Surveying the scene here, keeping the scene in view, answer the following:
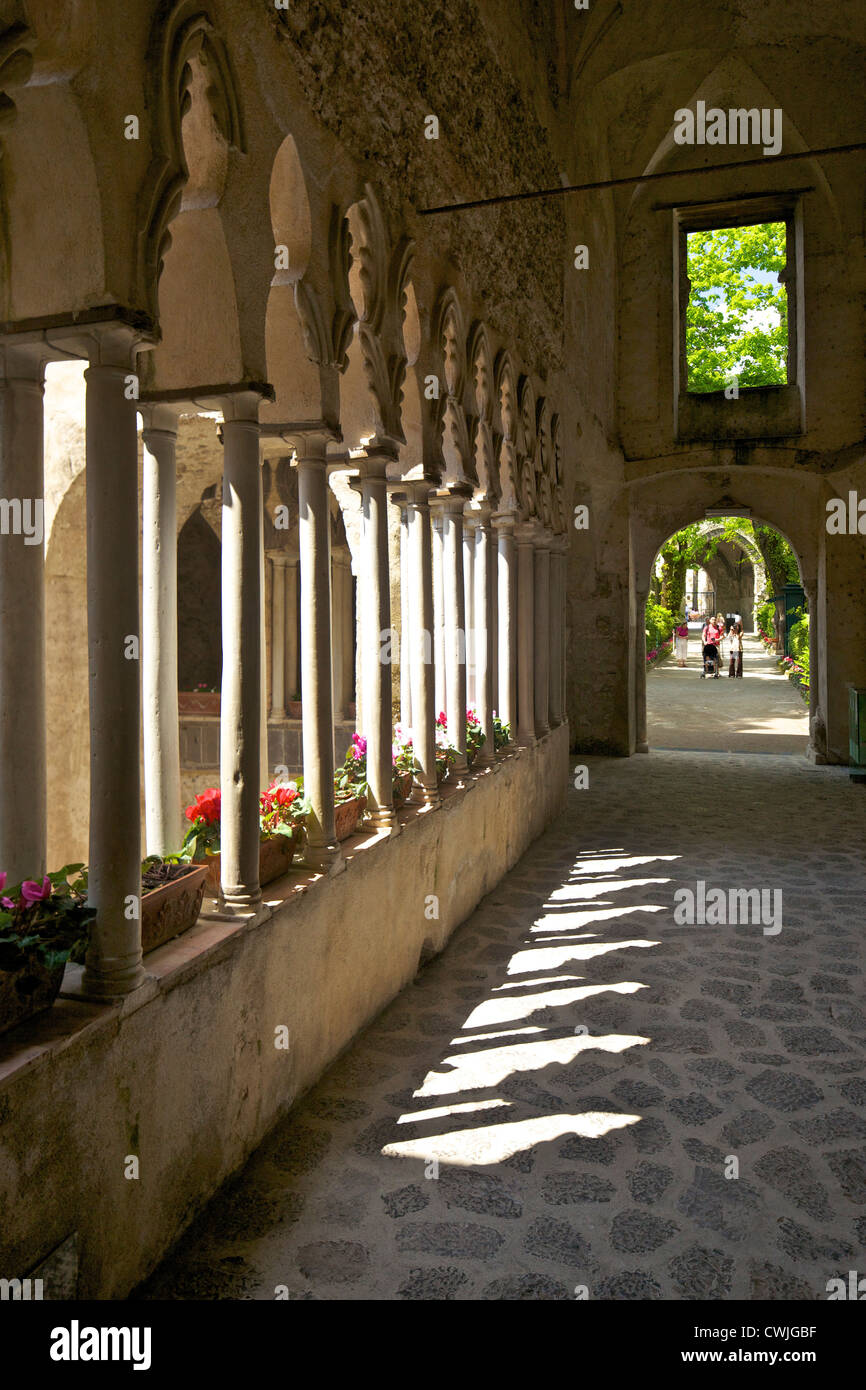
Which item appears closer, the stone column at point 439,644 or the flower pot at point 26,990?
the flower pot at point 26,990

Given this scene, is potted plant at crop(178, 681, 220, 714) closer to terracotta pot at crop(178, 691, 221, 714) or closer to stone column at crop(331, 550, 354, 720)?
terracotta pot at crop(178, 691, 221, 714)

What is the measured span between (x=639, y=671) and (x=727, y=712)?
5.74 m

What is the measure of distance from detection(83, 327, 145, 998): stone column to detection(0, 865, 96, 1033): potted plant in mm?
164

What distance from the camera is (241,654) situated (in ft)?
11.3

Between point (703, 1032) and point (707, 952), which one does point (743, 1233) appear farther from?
point (707, 952)

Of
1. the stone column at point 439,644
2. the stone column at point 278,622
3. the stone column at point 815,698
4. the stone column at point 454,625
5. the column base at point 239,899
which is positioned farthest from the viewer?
the stone column at point 278,622

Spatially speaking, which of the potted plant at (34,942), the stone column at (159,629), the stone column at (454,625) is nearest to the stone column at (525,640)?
the stone column at (454,625)

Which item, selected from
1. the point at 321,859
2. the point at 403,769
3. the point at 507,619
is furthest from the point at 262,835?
the point at 507,619

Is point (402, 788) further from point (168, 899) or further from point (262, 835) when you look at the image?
point (168, 899)

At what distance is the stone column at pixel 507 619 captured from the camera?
7.96 meters

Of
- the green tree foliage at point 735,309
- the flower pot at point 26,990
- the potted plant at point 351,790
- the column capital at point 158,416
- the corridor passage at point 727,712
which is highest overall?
the green tree foliage at point 735,309

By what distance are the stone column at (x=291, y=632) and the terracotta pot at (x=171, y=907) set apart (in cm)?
1014

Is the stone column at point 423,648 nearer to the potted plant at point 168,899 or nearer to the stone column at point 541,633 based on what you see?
the potted plant at point 168,899

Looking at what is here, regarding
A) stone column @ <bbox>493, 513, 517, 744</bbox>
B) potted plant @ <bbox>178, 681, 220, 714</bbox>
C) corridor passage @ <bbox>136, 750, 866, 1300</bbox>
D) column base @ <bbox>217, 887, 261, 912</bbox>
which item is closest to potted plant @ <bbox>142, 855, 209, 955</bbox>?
column base @ <bbox>217, 887, 261, 912</bbox>
